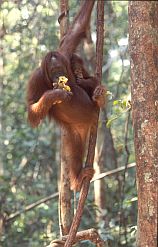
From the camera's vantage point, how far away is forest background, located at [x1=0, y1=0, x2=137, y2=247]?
5473mm

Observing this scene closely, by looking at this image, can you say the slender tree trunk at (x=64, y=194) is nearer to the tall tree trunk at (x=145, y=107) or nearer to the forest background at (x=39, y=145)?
the forest background at (x=39, y=145)

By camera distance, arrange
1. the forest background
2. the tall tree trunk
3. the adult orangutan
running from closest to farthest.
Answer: the tall tree trunk, the adult orangutan, the forest background

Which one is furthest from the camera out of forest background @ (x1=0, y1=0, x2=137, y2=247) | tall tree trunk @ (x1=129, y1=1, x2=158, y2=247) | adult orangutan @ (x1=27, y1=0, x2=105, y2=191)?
forest background @ (x1=0, y1=0, x2=137, y2=247)

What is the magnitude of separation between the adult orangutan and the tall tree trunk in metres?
1.49

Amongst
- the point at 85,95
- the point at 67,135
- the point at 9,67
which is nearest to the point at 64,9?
the point at 85,95

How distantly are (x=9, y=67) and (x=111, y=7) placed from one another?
238 cm

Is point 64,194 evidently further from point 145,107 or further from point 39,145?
point 39,145

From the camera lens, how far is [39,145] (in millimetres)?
7152

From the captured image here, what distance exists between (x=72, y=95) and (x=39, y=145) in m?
3.51

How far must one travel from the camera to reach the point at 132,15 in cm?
201

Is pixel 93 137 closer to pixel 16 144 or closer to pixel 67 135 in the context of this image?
pixel 67 135

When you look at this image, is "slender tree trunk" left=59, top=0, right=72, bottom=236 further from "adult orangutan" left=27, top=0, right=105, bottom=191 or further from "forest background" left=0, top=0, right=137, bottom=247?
"forest background" left=0, top=0, right=137, bottom=247

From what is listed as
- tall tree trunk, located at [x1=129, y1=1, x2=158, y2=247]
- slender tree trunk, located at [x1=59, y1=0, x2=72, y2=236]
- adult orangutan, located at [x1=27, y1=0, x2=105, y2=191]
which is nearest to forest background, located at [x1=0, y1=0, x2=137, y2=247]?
slender tree trunk, located at [x1=59, y1=0, x2=72, y2=236]

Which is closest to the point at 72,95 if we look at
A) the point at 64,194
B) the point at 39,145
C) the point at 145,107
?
the point at 64,194
